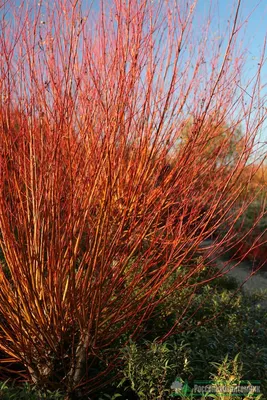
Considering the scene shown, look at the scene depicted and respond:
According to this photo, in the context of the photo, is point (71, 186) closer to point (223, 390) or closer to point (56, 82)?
point (56, 82)

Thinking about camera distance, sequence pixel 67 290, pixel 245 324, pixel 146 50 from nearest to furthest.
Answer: pixel 146 50, pixel 67 290, pixel 245 324

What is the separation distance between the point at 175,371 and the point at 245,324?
881 millimetres

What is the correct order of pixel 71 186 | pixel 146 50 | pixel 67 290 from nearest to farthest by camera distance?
1. pixel 71 186
2. pixel 146 50
3. pixel 67 290

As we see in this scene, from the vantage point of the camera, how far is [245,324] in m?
2.85

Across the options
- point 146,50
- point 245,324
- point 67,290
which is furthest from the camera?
point 245,324

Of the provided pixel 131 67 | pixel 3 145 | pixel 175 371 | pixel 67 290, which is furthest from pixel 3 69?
pixel 175 371

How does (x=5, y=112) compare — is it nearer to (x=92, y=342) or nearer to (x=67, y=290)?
(x=67, y=290)

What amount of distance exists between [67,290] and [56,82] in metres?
1.15

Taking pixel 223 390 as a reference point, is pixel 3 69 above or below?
above

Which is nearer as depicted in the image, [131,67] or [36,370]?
[131,67]

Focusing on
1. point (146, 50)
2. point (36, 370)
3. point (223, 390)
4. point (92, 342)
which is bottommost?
point (36, 370)

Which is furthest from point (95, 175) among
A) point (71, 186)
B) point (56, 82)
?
point (56, 82)

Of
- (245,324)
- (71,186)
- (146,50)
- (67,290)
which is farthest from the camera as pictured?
(245,324)

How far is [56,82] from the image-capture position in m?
1.99
